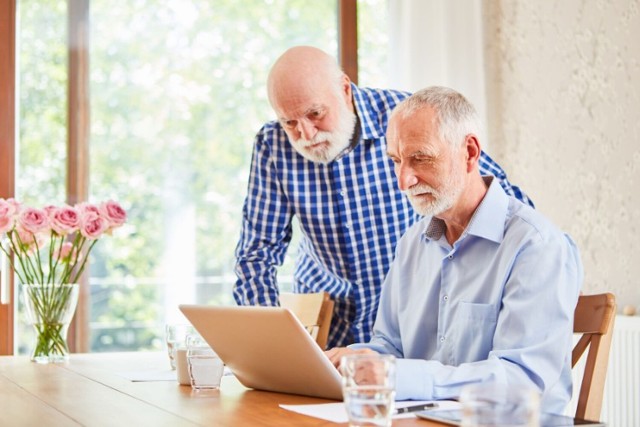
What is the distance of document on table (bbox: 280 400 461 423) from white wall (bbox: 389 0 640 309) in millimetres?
1895

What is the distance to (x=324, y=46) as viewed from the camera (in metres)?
4.11

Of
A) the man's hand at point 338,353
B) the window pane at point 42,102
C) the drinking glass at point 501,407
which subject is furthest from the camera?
the window pane at point 42,102

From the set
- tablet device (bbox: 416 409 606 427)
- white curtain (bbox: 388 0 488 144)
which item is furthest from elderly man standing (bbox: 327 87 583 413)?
white curtain (bbox: 388 0 488 144)

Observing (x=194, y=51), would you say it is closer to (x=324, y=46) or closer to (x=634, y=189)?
(x=324, y=46)

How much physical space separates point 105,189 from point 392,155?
7.08 feet

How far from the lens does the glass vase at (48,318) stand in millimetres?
2422

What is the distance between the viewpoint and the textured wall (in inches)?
125

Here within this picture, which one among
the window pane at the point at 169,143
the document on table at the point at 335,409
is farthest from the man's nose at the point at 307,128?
the window pane at the point at 169,143

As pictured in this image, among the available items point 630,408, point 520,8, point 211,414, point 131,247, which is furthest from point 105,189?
point 211,414

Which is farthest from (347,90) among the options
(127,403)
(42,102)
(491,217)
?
(42,102)

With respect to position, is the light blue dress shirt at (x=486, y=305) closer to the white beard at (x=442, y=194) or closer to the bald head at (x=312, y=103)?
the white beard at (x=442, y=194)

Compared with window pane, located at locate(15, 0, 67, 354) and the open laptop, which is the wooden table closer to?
the open laptop

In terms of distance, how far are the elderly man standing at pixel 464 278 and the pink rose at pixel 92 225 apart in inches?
34.8

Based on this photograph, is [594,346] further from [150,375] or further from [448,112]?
[150,375]
